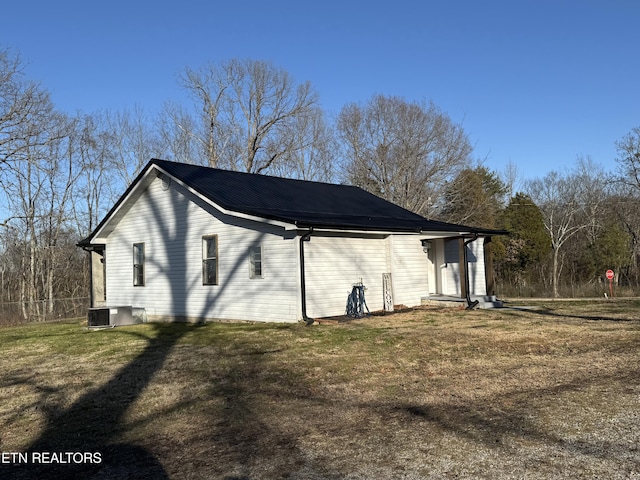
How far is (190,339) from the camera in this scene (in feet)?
39.3

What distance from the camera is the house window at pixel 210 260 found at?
1532 cm

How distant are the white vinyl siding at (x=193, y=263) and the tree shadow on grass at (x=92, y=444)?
19.3ft

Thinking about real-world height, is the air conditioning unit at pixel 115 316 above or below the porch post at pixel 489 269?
below

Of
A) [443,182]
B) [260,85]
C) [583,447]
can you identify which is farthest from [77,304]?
[583,447]

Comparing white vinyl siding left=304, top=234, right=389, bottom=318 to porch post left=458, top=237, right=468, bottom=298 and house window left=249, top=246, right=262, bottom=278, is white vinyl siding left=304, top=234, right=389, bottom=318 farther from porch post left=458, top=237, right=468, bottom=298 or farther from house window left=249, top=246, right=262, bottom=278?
porch post left=458, top=237, right=468, bottom=298

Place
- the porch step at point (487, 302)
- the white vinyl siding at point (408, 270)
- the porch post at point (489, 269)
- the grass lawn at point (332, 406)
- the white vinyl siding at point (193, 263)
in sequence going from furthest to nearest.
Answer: the porch post at point (489, 269), the porch step at point (487, 302), the white vinyl siding at point (408, 270), the white vinyl siding at point (193, 263), the grass lawn at point (332, 406)

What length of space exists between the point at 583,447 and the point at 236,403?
379 centimetres

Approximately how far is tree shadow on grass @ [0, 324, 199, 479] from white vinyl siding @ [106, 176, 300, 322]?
5.88 metres

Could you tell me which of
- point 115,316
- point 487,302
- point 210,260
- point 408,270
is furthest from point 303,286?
point 487,302

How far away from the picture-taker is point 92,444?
17.6 ft

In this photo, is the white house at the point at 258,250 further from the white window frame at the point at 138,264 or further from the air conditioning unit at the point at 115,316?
the air conditioning unit at the point at 115,316

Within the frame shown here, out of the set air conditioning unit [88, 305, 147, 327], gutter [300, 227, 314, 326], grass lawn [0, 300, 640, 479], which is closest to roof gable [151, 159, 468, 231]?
gutter [300, 227, 314, 326]

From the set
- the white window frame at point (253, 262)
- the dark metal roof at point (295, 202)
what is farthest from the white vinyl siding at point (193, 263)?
the dark metal roof at point (295, 202)

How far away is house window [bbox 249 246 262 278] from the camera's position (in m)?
14.4
